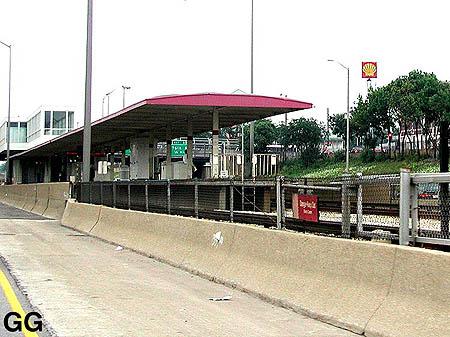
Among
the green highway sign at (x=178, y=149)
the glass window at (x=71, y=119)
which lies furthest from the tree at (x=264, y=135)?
the green highway sign at (x=178, y=149)

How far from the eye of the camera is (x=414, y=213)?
30.2 ft

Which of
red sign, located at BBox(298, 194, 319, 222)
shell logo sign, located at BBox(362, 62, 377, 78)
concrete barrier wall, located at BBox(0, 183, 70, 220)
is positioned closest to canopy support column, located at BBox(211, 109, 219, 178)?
concrete barrier wall, located at BBox(0, 183, 70, 220)

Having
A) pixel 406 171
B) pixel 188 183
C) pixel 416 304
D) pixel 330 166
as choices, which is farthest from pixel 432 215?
pixel 330 166

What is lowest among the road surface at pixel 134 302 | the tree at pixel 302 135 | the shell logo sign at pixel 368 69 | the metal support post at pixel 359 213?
the road surface at pixel 134 302

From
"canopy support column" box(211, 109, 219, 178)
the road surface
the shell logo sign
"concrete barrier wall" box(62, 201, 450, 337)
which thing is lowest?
the road surface

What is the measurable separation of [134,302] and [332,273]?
3.04 m

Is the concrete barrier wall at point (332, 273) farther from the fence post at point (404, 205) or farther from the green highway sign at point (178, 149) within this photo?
the green highway sign at point (178, 149)

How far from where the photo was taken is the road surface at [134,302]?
366 inches

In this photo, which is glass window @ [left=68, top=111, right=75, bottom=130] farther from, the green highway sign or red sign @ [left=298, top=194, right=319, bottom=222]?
red sign @ [left=298, top=194, right=319, bottom=222]

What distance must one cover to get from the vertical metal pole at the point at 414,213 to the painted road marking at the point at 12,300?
4452mm

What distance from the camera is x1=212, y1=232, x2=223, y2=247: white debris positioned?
14.2 metres

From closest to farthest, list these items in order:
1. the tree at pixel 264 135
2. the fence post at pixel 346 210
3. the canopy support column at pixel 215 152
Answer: the fence post at pixel 346 210, the canopy support column at pixel 215 152, the tree at pixel 264 135

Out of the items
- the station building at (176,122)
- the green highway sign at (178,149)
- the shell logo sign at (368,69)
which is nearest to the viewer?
the station building at (176,122)

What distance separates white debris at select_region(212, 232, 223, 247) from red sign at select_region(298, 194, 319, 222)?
2.61m
